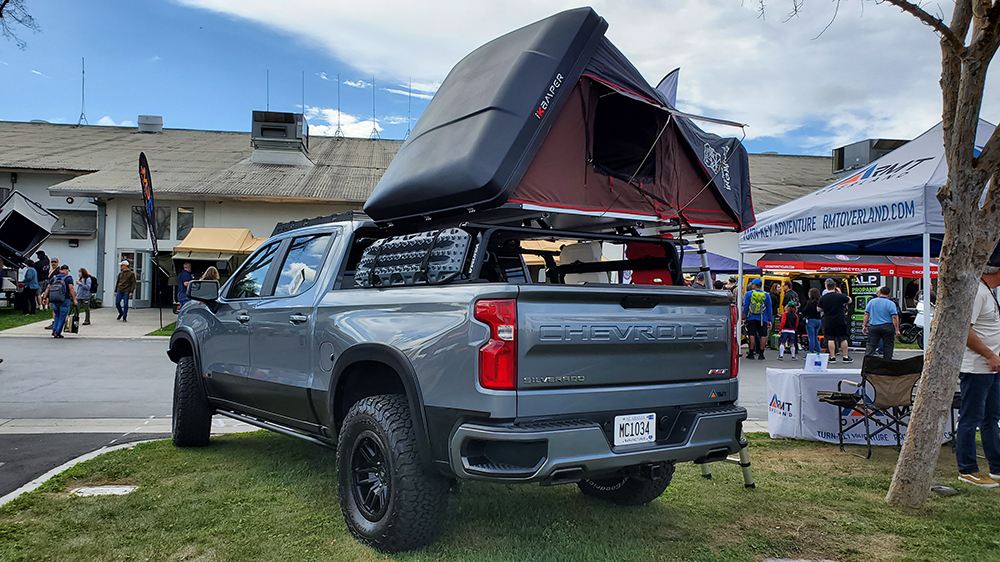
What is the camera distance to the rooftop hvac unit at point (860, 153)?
29.2 m

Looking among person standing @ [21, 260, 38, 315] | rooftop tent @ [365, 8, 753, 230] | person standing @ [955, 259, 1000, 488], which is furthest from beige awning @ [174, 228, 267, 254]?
person standing @ [955, 259, 1000, 488]

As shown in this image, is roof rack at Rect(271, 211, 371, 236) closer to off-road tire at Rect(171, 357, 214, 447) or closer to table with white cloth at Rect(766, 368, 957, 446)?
off-road tire at Rect(171, 357, 214, 447)

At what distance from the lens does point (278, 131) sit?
27375mm

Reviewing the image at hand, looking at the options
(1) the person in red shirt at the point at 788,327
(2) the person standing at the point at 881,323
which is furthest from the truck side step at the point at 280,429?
(1) the person in red shirt at the point at 788,327

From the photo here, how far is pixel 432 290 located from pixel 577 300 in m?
0.75

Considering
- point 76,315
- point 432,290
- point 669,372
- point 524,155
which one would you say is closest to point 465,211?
point 524,155

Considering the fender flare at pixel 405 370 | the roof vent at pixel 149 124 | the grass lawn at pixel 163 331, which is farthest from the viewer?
the roof vent at pixel 149 124

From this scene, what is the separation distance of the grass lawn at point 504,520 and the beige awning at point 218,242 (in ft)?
54.4

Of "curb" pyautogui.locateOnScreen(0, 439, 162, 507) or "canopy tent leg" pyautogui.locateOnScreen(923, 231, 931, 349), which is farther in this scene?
"canopy tent leg" pyautogui.locateOnScreen(923, 231, 931, 349)

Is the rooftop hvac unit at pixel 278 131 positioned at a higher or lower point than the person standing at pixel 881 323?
higher

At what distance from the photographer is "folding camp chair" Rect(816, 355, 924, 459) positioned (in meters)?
6.43

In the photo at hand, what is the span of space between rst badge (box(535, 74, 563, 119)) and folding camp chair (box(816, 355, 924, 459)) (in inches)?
164

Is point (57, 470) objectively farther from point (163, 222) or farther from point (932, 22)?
point (163, 222)

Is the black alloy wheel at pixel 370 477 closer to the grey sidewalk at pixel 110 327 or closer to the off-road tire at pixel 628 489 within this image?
the off-road tire at pixel 628 489
